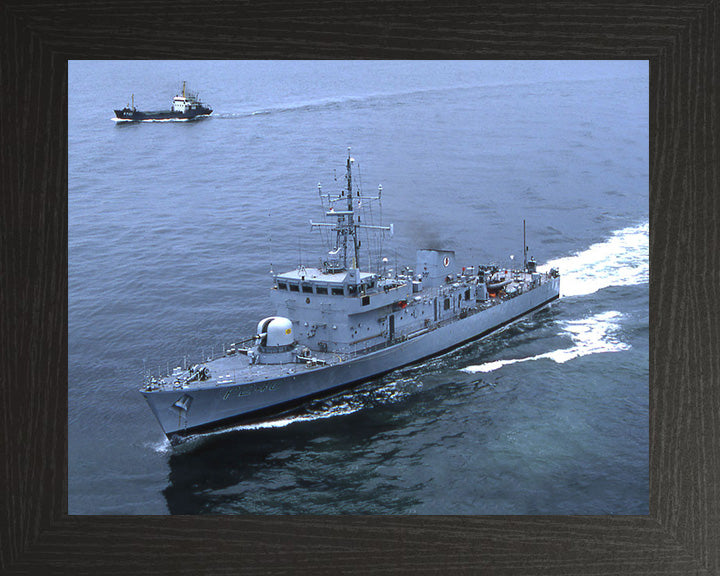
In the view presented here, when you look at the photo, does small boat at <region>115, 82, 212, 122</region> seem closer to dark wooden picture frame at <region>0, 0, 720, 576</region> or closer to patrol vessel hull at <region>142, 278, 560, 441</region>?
dark wooden picture frame at <region>0, 0, 720, 576</region>

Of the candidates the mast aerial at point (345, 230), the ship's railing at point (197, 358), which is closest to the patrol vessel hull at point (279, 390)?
the ship's railing at point (197, 358)

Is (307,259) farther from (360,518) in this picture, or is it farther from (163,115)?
(360,518)

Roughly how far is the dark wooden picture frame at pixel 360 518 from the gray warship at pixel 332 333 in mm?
7931

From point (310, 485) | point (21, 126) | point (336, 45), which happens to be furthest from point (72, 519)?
point (310, 485)

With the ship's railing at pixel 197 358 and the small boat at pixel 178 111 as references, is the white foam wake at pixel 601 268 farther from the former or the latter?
the small boat at pixel 178 111

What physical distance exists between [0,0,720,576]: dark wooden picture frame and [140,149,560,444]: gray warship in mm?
7931

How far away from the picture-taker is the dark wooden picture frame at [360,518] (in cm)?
513

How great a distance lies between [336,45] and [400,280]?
13883 mm

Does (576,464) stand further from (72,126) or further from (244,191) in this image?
(72,126)

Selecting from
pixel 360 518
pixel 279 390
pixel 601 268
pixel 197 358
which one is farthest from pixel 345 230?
pixel 360 518

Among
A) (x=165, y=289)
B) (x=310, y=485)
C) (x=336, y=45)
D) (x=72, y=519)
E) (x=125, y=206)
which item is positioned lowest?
(x=310, y=485)

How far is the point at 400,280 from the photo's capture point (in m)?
19.0

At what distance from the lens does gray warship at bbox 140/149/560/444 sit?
588 inches

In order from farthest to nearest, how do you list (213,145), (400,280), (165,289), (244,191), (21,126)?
1. (400,280)
2. (165,289)
3. (244,191)
4. (213,145)
5. (21,126)
